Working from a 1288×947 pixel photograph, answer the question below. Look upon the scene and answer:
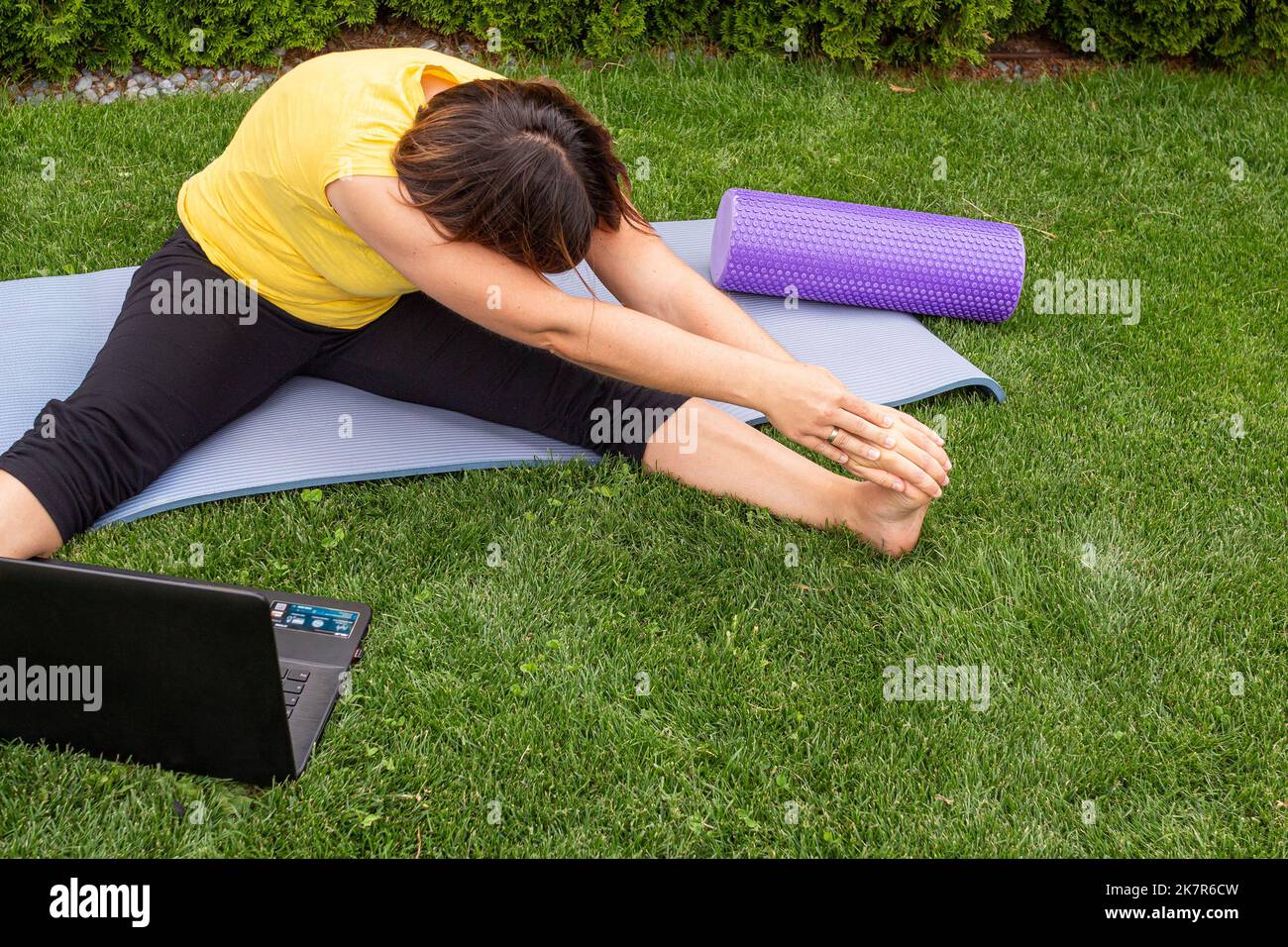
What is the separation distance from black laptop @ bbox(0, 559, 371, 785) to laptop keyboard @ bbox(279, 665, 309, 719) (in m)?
0.09

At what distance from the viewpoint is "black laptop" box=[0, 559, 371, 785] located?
1.84m

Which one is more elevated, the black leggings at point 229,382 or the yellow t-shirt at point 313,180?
the yellow t-shirt at point 313,180

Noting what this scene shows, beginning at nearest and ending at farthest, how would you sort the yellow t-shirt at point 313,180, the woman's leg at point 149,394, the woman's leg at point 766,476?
the yellow t-shirt at point 313,180, the woman's leg at point 149,394, the woman's leg at point 766,476

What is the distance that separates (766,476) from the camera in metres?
2.81

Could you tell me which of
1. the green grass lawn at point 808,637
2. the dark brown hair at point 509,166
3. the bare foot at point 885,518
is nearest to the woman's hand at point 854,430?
the bare foot at point 885,518

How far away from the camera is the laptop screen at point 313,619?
244cm

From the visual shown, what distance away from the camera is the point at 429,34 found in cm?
520

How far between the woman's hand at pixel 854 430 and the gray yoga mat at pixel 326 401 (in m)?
0.76

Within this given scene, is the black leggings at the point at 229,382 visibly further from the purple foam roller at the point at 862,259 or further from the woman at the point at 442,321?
the purple foam roller at the point at 862,259

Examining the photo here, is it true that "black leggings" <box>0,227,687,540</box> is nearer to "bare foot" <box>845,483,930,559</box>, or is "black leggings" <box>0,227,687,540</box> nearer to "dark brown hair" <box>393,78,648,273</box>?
"bare foot" <box>845,483,930,559</box>

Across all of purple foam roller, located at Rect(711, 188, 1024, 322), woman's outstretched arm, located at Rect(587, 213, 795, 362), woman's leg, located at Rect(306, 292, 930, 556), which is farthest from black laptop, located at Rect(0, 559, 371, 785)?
purple foam roller, located at Rect(711, 188, 1024, 322)

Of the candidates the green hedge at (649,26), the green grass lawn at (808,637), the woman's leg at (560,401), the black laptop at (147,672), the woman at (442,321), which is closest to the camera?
the black laptop at (147,672)

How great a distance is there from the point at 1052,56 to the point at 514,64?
2618mm
